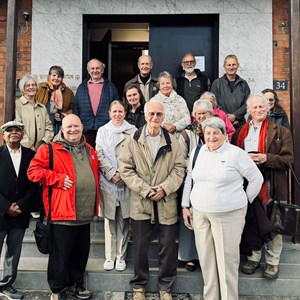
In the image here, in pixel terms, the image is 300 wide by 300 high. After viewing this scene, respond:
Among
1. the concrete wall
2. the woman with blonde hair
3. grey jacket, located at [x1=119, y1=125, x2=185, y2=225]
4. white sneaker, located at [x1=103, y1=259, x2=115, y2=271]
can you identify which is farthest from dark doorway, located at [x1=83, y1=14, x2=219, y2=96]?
white sneaker, located at [x1=103, y1=259, x2=115, y2=271]

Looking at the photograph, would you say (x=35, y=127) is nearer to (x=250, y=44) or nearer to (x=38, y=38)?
(x=38, y=38)

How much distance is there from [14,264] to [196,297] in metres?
1.90

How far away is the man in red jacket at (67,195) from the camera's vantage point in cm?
324

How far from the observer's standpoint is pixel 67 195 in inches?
128

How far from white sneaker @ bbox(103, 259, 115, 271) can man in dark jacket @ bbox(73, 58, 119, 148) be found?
170 cm

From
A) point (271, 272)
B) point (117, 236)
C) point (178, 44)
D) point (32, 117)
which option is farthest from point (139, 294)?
point (178, 44)

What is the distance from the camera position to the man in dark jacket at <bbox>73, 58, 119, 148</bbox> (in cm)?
471

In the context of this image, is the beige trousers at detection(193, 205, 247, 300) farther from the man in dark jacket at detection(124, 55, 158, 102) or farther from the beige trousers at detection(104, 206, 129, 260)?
the man in dark jacket at detection(124, 55, 158, 102)

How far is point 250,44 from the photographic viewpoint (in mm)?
5727

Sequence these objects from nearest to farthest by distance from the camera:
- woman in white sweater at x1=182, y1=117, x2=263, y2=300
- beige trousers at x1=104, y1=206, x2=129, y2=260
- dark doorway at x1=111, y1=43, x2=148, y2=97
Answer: woman in white sweater at x1=182, y1=117, x2=263, y2=300, beige trousers at x1=104, y1=206, x2=129, y2=260, dark doorway at x1=111, y1=43, x2=148, y2=97

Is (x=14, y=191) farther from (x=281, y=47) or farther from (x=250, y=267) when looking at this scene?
(x=281, y=47)

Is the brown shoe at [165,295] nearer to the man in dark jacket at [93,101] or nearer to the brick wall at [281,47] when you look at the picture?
the man in dark jacket at [93,101]

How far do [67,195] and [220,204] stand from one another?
141 centimetres

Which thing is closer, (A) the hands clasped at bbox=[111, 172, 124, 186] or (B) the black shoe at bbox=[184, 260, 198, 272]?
(A) the hands clasped at bbox=[111, 172, 124, 186]
